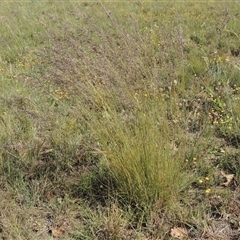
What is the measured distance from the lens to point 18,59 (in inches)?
191

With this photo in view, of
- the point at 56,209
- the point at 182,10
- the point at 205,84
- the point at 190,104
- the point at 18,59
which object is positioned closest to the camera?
the point at 56,209

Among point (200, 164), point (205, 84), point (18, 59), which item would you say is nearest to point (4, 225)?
point (200, 164)

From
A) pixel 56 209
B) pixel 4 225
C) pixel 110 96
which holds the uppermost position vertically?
pixel 110 96

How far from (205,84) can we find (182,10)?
13.7 ft

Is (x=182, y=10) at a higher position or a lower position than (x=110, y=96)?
lower

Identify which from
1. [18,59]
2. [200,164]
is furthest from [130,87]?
[18,59]

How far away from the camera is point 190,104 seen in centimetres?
306

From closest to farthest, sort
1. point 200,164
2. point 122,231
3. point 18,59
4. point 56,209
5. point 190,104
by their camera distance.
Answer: point 122,231
point 56,209
point 200,164
point 190,104
point 18,59

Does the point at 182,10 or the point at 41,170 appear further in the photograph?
the point at 182,10

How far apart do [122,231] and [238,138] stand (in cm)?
134

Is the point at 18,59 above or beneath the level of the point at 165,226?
above

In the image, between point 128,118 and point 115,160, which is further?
point 128,118

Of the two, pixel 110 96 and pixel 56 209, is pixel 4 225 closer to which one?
pixel 56 209

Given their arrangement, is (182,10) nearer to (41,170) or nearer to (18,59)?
(18,59)
